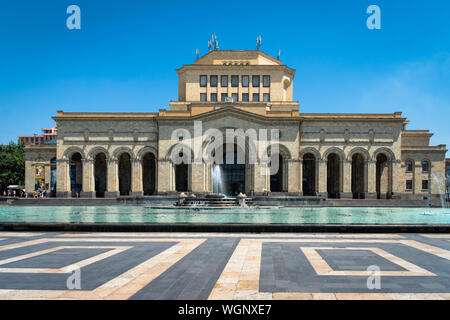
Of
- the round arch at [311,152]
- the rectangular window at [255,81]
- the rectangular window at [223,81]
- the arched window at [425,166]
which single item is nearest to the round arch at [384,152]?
the round arch at [311,152]

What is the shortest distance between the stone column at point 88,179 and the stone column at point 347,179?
34.9 metres

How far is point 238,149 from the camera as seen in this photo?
4591 cm

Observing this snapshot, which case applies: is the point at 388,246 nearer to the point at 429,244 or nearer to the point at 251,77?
the point at 429,244

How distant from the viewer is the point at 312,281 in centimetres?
693

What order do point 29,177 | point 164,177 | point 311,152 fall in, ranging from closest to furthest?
point 164,177 → point 311,152 → point 29,177

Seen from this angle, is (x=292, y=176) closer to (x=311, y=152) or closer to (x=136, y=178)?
(x=311, y=152)

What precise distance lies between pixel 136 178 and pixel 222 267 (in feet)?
130

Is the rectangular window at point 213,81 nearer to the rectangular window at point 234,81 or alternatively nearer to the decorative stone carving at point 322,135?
the rectangular window at point 234,81

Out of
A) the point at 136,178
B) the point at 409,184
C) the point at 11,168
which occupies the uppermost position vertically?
the point at 11,168

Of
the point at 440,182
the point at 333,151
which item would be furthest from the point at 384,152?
the point at 440,182

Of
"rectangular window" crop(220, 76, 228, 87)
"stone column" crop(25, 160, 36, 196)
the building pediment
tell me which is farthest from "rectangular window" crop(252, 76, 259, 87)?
"stone column" crop(25, 160, 36, 196)

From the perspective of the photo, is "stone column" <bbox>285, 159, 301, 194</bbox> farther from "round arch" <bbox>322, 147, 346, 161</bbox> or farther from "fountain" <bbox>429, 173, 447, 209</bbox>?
"fountain" <bbox>429, 173, 447, 209</bbox>

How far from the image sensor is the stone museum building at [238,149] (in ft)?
146

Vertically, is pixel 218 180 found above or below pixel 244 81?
below
